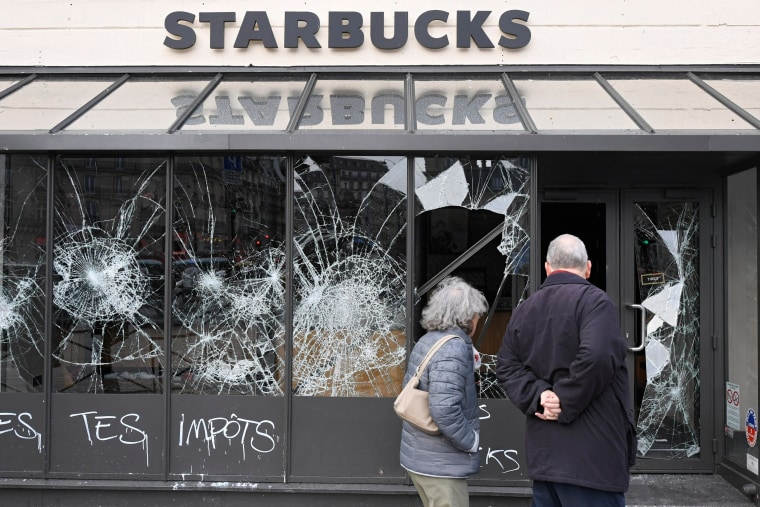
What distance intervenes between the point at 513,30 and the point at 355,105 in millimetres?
1692

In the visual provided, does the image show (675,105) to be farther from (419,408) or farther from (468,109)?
(419,408)

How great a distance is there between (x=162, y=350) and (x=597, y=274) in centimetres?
381

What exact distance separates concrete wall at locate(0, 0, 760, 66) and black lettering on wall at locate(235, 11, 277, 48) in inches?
2.4

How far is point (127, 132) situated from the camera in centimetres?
494

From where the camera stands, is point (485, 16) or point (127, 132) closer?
point (127, 132)

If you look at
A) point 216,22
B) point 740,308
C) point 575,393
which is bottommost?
point 575,393

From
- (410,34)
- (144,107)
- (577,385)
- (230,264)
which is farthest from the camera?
(410,34)

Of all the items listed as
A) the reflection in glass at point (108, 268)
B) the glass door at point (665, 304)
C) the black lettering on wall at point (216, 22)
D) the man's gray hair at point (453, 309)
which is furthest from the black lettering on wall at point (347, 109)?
the glass door at point (665, 304)

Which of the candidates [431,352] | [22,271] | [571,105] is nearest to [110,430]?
[22,271]

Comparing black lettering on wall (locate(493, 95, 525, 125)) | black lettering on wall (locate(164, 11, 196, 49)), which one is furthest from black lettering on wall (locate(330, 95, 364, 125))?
black lettering on wall (locate(164, 11, 196, 49))

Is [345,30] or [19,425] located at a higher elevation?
[345,30]

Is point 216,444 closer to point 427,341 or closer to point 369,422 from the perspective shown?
point 369,422

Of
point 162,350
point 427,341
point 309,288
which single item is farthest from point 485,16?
point 162,350

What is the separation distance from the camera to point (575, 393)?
3107mm
